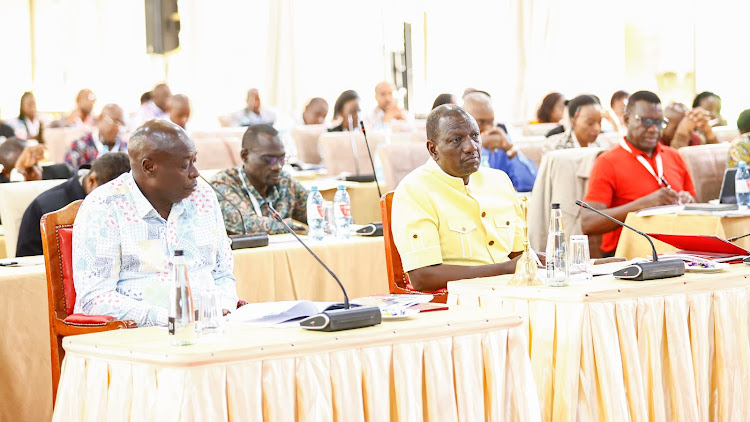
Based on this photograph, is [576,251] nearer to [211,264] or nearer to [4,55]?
[211,264]

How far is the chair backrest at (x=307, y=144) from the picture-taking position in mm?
10281

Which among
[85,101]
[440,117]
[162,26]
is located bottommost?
[440,117]

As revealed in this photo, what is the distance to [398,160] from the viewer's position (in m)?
6.76

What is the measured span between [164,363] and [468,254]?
159 cm

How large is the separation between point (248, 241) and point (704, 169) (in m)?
2.88

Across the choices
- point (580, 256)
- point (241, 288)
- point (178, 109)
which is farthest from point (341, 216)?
point (178, 109)

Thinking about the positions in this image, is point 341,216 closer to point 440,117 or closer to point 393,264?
point 393,264

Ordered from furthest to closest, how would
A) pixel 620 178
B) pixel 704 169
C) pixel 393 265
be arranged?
pixel 704 169
pixel 620 178
pixel 393 265

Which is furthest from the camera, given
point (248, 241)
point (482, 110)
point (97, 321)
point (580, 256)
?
point (482, 110)

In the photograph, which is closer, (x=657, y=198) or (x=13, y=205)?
(x=13, y=205)

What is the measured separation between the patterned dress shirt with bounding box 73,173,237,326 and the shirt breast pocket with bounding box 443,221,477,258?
80 cm

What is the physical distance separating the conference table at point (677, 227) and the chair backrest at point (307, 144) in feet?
17.7

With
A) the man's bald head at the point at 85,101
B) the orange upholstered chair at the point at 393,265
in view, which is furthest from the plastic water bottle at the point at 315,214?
the man's bald head at the point at 85,101

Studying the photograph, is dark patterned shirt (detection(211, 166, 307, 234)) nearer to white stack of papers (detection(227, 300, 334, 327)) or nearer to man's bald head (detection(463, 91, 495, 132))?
man's bald head (detection(463, 91, 495, 132))
